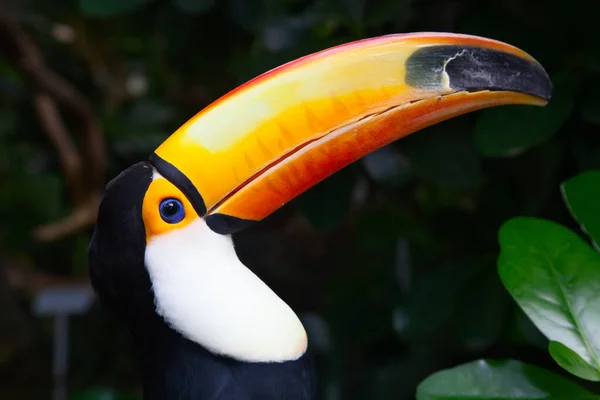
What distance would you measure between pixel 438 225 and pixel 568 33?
1.51 ft

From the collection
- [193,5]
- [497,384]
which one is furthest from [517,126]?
[193,5]

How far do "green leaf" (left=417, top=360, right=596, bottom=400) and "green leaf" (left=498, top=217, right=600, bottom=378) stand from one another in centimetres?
4

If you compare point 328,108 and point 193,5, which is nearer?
point 328,108

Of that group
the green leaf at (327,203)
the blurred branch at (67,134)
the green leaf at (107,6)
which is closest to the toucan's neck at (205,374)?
the green leaf at (327,203)

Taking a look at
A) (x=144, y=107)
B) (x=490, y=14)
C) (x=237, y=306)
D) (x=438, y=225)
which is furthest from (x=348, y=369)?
(x=144, y=107)

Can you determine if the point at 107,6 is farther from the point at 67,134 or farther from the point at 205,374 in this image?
the point at 67,134

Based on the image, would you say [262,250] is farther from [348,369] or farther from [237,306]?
[237,306]

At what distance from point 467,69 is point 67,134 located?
1.90 meters

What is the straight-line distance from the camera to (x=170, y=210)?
0.64 meters

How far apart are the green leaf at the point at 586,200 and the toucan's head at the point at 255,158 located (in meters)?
0.09

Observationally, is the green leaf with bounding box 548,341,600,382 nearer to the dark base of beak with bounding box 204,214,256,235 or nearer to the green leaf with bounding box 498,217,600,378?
the green leaf with bounding box 498,217,600,378

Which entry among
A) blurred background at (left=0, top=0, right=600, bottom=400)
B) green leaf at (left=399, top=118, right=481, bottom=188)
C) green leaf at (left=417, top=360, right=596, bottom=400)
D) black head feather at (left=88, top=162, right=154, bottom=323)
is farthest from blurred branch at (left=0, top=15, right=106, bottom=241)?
green leaf at (left=417, top=360, right=596, bottom=400)

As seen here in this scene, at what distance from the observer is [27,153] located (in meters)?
2.67

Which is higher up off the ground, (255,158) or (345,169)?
(255,158)
